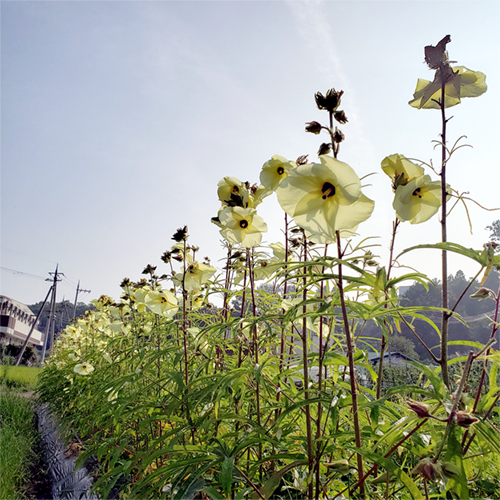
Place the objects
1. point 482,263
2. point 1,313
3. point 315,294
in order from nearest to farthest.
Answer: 1. point 482,263
2. point 315,294
3. point 1,313

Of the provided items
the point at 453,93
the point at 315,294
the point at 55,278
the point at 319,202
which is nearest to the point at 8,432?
the point at 315,294

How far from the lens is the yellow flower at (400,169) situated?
2.09 feet

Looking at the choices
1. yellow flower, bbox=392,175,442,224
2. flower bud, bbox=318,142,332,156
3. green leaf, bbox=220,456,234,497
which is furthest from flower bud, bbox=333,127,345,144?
green leaf, bbox=220,456,234,497

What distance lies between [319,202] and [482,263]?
0.95 feet

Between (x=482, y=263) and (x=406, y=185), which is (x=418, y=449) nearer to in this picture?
(x=482, y=263)

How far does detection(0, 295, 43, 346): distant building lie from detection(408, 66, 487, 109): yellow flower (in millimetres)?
38468

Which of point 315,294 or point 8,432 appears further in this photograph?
point 8,432

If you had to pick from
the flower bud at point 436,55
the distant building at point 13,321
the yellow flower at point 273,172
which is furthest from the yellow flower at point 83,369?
the distant building at point 13,321

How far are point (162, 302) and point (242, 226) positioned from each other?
2.24ft

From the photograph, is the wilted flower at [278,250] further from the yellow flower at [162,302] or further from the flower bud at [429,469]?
the flower bud at [429,469]

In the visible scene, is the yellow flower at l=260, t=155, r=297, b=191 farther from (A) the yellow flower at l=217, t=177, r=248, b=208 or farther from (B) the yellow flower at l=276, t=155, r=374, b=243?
(B) the yellow flower at l=276, t=155, r=374, b=243

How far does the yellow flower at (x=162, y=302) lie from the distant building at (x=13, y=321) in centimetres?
3737

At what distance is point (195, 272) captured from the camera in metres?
1.38

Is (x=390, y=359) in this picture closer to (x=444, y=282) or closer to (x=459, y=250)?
(x=444, y=282)
